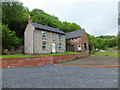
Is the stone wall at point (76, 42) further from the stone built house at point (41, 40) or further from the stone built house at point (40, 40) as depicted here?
the stone built house at point (40, 40)

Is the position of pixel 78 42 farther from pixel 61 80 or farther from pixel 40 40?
pixel 61 80

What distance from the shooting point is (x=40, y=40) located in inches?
784

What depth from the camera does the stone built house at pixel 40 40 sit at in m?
19.2

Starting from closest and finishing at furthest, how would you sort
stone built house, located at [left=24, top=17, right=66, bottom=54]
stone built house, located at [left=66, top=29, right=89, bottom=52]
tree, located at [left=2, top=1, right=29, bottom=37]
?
1. stone built house, located at [left=24, top=17, right=66, bottom=54]
2. tree, located at [left=2, top=1, right=29, bottom=37]
3. stone built house, located at [left=66, top=29, right=89, bottom=52]

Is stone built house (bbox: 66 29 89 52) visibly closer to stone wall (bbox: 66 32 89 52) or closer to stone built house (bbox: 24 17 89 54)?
stone wall (bbox: 66 32 89 52)

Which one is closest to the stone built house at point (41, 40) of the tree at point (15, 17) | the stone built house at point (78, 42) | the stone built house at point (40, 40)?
the stone built house at point (40, 40)

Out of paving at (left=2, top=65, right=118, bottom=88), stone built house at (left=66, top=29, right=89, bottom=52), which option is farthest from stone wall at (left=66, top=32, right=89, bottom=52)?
paving at (left=2, top=65, right=118, bottom=88)

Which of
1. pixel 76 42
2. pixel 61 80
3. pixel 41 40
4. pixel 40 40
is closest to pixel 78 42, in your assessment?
pixel 76 42

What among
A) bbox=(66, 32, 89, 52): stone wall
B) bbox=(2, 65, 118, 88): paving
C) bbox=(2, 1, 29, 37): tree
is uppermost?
bbox=(2, 1, 29, 37): tree

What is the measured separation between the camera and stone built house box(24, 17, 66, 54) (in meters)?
19.2

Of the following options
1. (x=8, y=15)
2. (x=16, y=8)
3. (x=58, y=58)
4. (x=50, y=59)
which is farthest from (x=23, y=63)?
(x=16, y=8)

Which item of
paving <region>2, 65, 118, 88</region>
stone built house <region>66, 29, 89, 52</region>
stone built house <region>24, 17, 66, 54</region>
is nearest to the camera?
paving <region>2, 65, 118, 88</region>

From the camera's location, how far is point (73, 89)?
406 centimetres

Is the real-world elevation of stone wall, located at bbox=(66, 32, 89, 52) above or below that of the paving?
above
